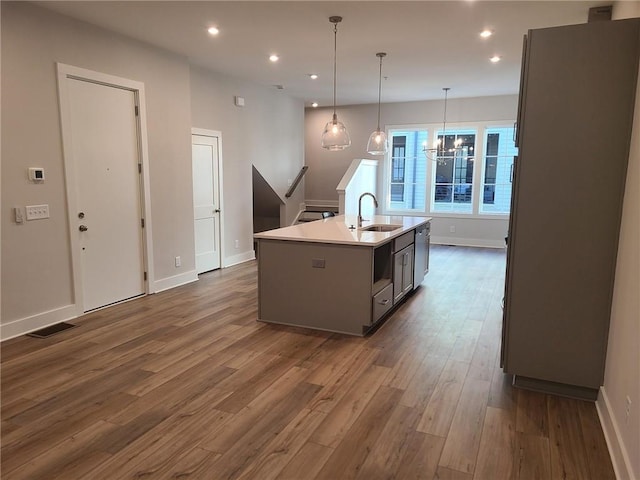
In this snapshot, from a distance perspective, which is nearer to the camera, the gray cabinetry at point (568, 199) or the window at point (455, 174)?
the gray cabinetry at point (568, 199)

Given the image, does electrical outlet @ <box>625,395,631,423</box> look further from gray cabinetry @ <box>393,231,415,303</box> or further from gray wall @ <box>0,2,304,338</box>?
gray wall @ <box>0,2,304,338</box>

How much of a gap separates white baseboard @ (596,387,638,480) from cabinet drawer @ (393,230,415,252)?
2.15m

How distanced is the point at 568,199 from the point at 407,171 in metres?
6.88

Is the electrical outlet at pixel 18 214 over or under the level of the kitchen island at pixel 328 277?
over

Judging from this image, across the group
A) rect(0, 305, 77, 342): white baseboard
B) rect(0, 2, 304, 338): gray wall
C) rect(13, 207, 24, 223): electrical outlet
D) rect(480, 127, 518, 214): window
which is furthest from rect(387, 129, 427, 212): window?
rect(13, 207, 24, 223): electrical outlet

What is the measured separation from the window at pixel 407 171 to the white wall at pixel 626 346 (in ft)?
21.6

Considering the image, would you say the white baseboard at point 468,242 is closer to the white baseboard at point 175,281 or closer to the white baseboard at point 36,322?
the white baseboard at point 175,281

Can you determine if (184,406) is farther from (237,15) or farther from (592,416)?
(237,15)

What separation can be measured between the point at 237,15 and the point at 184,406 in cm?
328

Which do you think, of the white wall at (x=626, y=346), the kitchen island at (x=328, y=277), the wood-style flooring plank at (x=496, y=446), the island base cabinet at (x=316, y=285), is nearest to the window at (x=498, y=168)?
the kitchen island at (x=328, y=277)

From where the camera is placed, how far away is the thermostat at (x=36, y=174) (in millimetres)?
3770

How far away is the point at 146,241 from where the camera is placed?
5035mm

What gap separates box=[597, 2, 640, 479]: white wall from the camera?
195 centimetres

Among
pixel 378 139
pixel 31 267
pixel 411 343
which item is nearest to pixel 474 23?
pixel 378 139
